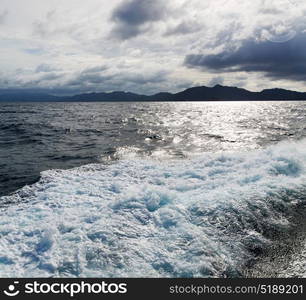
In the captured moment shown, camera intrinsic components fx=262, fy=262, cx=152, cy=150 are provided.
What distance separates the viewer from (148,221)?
29.0ft

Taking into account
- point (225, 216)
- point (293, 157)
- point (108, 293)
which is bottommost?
point (108, 293)

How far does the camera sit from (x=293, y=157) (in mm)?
14930

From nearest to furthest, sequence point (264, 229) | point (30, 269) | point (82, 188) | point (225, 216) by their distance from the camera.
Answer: point (30, 269)
point (264, 229)
point (225, 216)
point (82, 188)

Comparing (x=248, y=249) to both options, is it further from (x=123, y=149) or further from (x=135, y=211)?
(x=123, y=149)

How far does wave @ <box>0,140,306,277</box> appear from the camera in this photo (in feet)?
22.3

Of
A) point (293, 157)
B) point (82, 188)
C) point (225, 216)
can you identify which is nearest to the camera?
point (225, 216)

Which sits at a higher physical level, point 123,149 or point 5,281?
point 123,149

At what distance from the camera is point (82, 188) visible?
12055 millimetres

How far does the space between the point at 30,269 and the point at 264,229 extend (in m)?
7.04

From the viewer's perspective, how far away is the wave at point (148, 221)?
680 centimetres

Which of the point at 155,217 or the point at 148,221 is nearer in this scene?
the point at 148,221

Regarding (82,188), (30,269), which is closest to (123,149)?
(82,188)

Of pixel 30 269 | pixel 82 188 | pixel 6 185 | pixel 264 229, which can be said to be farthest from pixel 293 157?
pixel 6 185

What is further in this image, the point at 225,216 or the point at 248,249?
the point at 225,216
